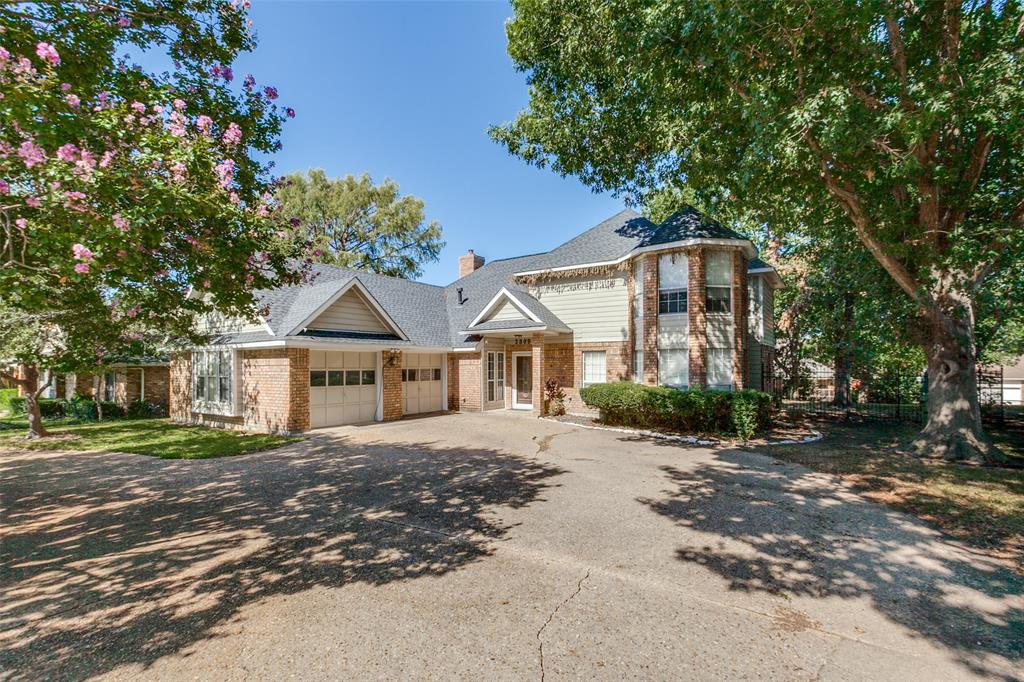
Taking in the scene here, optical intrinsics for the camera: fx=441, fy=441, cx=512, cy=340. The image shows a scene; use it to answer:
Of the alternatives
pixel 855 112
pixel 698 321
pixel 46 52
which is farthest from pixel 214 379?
pixel 855 112

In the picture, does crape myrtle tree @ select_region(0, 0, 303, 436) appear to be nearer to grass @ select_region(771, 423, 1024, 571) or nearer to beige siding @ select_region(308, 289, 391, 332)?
beige siding @ select_region(308, 289, 391, 332)

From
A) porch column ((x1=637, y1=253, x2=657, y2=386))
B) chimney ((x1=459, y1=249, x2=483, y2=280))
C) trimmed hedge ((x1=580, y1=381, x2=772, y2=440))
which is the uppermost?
chimney ((x1=459, y1=249, x2=483, y2=280))

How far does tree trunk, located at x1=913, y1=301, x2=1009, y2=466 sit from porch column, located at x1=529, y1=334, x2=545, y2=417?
11346 millimetres

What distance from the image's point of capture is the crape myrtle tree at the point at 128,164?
195 inches

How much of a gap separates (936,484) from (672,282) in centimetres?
977

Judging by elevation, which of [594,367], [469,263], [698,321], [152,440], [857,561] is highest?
[469,263]

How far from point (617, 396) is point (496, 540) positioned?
389 inches

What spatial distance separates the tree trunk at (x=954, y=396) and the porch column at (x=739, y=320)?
512 cm

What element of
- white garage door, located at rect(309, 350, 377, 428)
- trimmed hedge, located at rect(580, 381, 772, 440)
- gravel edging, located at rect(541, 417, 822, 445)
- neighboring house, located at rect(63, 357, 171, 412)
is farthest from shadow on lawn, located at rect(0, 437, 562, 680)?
neighboring house, located at rect(63, 357, 171, 412)

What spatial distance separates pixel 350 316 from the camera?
51.5ft

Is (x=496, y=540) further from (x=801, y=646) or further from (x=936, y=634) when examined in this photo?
(x=936, y=634)

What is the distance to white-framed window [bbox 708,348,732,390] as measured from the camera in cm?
1577

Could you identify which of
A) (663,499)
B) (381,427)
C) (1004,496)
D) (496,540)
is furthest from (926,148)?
(381,427)

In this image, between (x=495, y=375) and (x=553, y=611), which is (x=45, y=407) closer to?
(x=495, y=375)
